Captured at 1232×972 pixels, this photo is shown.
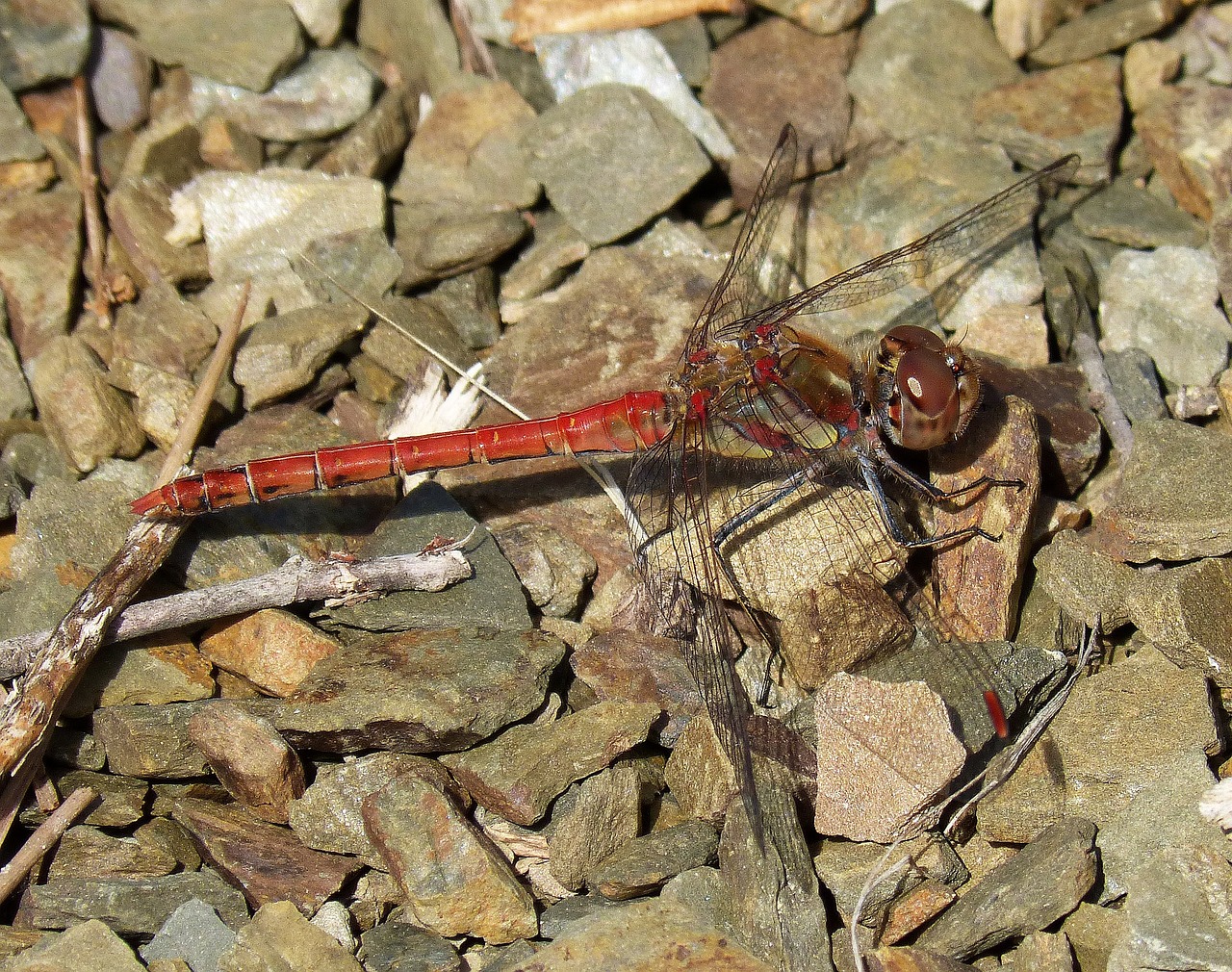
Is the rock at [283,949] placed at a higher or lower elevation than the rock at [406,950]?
higher

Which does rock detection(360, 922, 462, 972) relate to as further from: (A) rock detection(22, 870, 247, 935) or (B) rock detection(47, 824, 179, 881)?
(B) rock detection(47, 824, 179, 881)

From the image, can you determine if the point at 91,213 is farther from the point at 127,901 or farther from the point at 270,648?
the point at 127,901

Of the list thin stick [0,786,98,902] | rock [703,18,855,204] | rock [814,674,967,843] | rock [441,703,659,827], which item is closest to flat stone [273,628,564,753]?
rock [441,703,659,827]

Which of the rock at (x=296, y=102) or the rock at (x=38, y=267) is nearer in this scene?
the rock at (x=38, y=267)

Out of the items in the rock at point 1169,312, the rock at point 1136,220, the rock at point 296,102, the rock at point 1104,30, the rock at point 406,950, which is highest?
the rock at point 296,102

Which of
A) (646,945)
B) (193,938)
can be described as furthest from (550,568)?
(193,938)

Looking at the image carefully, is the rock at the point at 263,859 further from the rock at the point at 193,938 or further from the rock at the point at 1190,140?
the rock at the point at 1190,140

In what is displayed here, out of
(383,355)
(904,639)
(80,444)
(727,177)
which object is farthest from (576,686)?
(727,177)

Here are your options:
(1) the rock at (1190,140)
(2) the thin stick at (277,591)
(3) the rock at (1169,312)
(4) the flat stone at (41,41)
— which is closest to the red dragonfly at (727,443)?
(2) the thin stick at (277,591)
